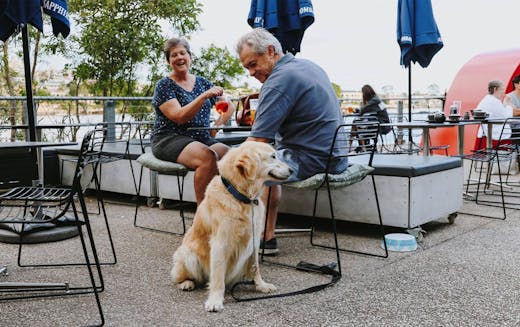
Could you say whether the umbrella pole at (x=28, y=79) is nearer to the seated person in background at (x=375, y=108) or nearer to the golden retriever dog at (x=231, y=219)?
the golden retriever dog at (x=231, y=219)

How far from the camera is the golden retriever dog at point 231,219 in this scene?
255 cm

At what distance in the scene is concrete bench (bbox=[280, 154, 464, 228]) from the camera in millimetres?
3698

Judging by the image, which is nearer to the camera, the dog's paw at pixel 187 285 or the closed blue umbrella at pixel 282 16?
the dog's paw at pixel 187 285

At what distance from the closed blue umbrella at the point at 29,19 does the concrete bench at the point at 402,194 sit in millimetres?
2114

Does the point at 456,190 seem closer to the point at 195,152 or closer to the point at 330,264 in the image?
the point at 330,264

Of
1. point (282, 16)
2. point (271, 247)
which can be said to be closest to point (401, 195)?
point (271, 247)

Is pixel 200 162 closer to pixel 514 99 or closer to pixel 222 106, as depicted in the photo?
pixel 222 106

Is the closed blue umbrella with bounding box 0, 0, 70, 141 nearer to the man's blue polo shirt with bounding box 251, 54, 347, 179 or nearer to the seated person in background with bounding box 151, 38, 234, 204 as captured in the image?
the seated person in background with bounding box 151, 38, 234, 204

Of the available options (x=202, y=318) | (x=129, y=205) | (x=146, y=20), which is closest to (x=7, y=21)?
(x=129, y=205)

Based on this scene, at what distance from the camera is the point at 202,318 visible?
2.38m

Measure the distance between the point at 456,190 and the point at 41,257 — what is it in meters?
3.02

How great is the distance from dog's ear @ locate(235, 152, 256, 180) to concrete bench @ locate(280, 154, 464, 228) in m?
1.52

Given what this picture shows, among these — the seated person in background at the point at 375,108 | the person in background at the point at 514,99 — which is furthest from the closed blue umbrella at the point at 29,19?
the person in background at the point at 514,99

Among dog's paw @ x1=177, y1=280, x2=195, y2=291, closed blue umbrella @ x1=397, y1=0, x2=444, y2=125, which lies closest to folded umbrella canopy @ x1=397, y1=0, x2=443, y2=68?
closed blue umbrella @ x1=397, y1=0, x2=444, y2=125
